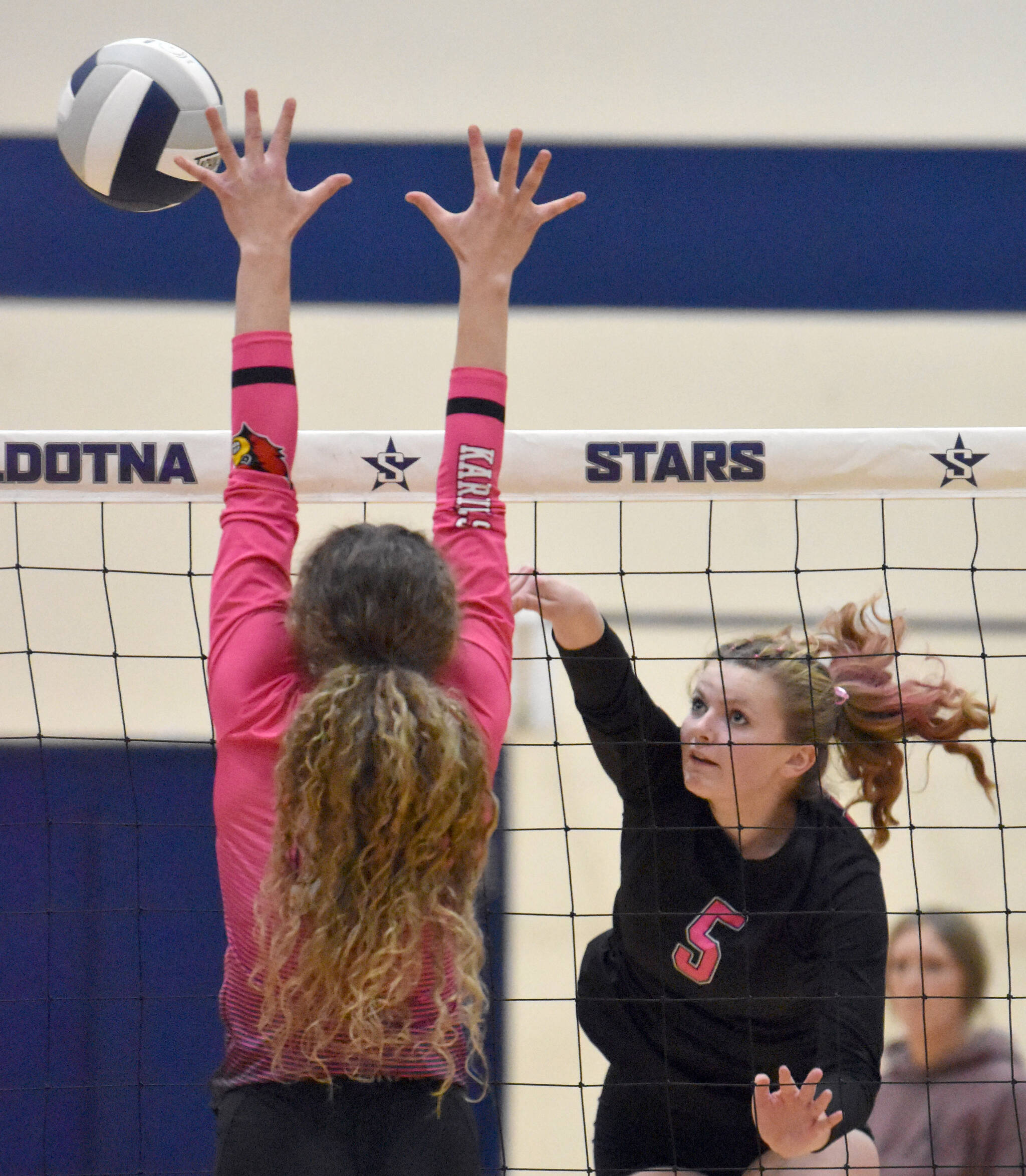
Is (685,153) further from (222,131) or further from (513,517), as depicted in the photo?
(222,131)

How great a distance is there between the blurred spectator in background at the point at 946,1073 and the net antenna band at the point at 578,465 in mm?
1205

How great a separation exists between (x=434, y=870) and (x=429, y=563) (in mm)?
289

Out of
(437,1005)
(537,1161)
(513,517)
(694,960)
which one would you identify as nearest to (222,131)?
(437,1005)

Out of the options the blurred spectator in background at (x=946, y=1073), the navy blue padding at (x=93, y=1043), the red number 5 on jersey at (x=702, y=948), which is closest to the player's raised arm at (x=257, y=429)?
the red number 5 on jersey at (x=702, y=948)

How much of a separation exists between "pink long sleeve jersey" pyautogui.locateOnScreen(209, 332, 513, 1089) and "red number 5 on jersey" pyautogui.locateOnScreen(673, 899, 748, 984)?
36.8 inches

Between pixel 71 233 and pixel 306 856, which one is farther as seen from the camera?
pixel 71 233

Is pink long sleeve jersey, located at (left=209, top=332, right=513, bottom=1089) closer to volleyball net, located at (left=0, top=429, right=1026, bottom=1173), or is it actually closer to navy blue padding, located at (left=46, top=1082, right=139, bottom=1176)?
volleyball net, located at (left=0, top=429, right=1026, bottom=1173)

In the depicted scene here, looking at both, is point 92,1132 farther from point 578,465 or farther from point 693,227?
point 693,227

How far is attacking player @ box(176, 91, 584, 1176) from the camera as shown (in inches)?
46.3

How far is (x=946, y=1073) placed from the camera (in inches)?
125

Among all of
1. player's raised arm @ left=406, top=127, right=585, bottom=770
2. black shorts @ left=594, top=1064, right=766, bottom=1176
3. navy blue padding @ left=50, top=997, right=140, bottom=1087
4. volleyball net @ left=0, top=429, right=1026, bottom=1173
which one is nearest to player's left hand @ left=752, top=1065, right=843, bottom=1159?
black shorts @ left=594, top=1064, right=766, bottom=1176

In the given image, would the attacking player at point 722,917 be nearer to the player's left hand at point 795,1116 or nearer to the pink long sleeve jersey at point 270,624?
the player's left hand at point 795,1116

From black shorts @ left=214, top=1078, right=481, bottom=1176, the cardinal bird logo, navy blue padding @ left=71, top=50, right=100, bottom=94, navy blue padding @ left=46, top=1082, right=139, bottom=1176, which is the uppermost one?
navy blue padding @ left=71, top=50, right=100, bottom=94

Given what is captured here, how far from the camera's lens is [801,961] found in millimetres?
2186
